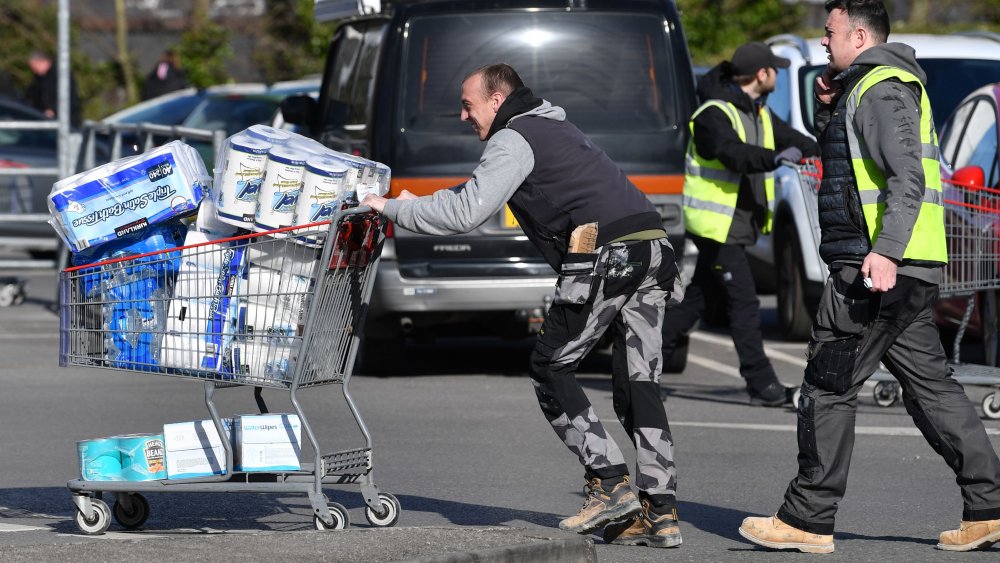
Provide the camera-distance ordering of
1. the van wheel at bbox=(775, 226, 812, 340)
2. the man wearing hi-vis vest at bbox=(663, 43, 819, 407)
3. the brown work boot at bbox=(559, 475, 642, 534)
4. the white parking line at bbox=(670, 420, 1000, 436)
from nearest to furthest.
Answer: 1. the brown work boot at bbox=(559, 475, 642, 534)
2. the white parking line at bbox=(670, 420, 1000, 436)
3. the man wearing hi-vis vest at bbox=(663, 43, 819, 407)
4. the van wheel at bbox=(775, 226, 812, 340)

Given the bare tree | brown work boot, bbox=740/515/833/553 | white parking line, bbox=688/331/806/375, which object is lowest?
the bare tree

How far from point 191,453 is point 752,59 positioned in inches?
166

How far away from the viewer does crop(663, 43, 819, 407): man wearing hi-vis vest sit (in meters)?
8.76

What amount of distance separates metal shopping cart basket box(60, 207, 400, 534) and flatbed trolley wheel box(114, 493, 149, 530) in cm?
10

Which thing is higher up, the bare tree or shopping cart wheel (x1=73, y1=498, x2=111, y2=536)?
shopping cart wheel (x1=73, y1=498, x2=111, y2=536)

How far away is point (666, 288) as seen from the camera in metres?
5.79

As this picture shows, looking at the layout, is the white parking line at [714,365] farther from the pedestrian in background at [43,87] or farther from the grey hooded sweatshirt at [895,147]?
the pedestrian in background at [43,87]

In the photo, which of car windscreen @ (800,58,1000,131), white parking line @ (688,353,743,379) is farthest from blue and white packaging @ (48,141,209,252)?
car windscreen @ (800,58,1000,131)

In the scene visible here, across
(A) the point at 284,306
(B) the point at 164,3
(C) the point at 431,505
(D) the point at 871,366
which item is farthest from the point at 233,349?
(B) the point at 164,3

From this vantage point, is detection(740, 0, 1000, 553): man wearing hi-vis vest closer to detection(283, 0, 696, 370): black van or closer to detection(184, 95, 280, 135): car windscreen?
detection(283, 0, 696, 370): black van

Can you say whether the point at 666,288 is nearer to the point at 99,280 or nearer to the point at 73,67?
the point at 99,280

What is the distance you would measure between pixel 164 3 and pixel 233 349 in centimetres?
3283

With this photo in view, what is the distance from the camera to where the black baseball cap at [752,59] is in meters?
8.84

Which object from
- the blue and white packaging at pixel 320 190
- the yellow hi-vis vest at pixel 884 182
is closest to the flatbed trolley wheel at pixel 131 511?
the blue and white packaging at pixel 320 190
